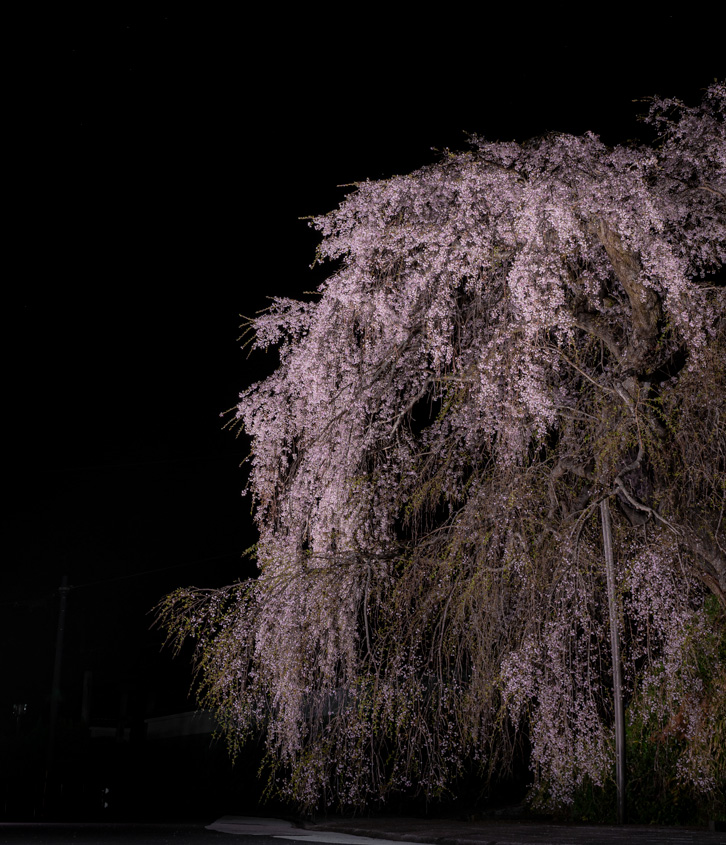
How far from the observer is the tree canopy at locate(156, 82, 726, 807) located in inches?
279

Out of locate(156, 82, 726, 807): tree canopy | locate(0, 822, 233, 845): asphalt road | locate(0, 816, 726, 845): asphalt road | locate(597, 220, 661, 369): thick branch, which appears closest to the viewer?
locate(156, 82, 726, 807): tree canopy

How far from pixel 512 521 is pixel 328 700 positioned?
2234 mm

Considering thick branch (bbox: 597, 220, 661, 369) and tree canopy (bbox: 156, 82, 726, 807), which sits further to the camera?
thick branch (bbox: 597, 220, 661, 369)

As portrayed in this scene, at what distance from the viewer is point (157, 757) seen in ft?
77.0

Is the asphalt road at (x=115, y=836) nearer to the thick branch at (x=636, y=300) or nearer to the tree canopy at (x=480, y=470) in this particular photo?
the tree canopy at (x=480, y=470)

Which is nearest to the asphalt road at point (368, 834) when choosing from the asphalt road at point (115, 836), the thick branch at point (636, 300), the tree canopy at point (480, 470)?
the asphalt road at point (115, 836)

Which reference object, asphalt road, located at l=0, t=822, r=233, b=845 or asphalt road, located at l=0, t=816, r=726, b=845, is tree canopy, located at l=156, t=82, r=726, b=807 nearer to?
asphalt road, located at l=0, t=816, r=726, b=845

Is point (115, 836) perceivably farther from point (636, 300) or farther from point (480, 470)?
point (636, 300)

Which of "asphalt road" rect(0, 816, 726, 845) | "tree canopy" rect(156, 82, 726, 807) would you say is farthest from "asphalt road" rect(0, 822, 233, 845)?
"tree canopy" rect(156, 82, 726, 807)

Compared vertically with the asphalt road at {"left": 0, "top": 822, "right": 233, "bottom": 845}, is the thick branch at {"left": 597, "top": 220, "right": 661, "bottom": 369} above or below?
→ above

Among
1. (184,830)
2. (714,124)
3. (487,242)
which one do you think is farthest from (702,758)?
(184,830)

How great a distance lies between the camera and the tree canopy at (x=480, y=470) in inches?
279

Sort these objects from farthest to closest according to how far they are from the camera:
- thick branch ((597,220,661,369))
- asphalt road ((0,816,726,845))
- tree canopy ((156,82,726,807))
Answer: asphalt road ((0,816,726,845)) < thick branch ((597,220,661,369)) < tree canopy ((156,82,726,807))

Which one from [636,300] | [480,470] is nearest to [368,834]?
[480,470]
